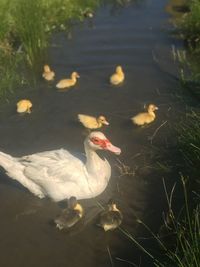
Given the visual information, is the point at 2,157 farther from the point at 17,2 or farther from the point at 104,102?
the point at 17,2

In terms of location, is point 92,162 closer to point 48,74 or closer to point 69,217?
point 69,217

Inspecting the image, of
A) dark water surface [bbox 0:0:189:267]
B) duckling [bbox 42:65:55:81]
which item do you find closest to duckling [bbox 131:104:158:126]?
dark water surface [bbox 0:0:189:267]

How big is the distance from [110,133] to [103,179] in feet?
6.08

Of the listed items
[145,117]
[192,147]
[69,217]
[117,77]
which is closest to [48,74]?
[117,77]

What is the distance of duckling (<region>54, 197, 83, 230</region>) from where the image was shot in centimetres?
792

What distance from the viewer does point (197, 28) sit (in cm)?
1299

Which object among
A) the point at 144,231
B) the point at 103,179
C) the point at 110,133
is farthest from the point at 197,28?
the point at 144,231

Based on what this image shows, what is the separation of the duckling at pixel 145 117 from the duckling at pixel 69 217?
2.68m

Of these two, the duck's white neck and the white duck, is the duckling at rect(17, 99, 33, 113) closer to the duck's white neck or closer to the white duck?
the white duck

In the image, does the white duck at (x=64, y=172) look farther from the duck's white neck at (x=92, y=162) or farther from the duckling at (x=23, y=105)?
the duckling at (x=23, y=105)

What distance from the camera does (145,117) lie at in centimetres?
1012

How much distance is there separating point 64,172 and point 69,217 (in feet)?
2.80

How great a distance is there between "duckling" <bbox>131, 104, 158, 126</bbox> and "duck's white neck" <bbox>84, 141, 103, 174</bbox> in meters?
1.76

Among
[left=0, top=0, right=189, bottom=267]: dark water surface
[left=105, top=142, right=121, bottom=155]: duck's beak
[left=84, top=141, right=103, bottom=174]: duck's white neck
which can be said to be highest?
[left=105, top=142, right=121, bottom=155]: duck's beak
